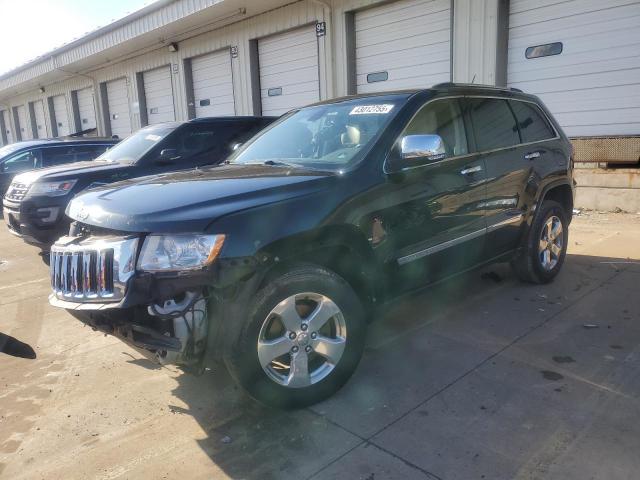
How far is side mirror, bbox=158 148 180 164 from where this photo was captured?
21.3 ft

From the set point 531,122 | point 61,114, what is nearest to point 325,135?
point 531,122

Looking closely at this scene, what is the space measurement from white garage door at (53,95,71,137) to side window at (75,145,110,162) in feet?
55.6

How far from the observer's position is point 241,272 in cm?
256

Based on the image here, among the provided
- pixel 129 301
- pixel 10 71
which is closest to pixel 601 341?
pixel 129 301

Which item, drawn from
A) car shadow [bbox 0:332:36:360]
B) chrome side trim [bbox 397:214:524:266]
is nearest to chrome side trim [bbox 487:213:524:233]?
chrome side trim [bbox 397:214:524:266]

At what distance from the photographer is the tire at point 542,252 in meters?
4.71

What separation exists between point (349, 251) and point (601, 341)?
2.07 metres

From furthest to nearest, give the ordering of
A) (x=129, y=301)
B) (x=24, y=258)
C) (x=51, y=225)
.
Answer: (x=24, y=258), (x=51, y=225), (x=129, y=301)

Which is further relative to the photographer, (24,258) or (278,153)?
(24,258)

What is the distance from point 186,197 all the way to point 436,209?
A: 1694 mm

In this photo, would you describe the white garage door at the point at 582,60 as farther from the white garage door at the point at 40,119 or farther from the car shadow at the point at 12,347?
the white garage door at the point at 40,119

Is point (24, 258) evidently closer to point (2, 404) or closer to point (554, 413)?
point (2, 404)

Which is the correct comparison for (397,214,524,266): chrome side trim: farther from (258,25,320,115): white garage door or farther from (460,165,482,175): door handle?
(258,25,320,115): white garage door

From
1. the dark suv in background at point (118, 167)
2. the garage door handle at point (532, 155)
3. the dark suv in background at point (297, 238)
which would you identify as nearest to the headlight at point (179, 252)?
the dark suv in background at point (297, 238)
